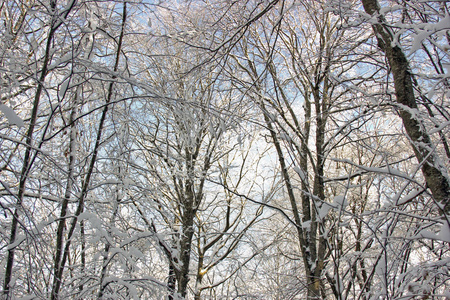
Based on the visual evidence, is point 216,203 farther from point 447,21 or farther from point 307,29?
point 447,21

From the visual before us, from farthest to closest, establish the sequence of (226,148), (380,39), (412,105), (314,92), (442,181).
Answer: (226,148), (314,92), (380,39), (412,105), (442,181)

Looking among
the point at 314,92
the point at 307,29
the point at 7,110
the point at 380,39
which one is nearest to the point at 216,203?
the point at 314,92

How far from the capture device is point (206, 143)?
6.49 metres

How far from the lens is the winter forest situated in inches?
62.7

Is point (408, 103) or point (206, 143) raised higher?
point (206, 143)

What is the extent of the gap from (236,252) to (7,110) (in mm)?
6300

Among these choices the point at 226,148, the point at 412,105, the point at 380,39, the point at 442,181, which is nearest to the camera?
the point at 442,181

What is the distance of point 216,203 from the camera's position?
267 inches

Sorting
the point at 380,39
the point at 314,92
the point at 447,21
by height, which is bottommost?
the point at 447,21

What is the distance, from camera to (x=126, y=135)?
2.44 m

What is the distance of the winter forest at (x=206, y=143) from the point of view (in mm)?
1592

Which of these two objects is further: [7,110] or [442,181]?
[442,181]

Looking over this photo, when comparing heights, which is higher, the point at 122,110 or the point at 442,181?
the point at 122,110

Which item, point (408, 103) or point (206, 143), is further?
point (206, 143)
